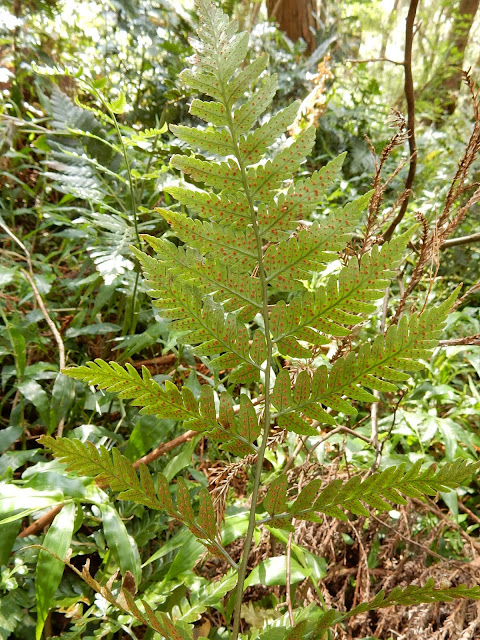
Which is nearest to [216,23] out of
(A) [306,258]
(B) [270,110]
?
(A) [306,258]

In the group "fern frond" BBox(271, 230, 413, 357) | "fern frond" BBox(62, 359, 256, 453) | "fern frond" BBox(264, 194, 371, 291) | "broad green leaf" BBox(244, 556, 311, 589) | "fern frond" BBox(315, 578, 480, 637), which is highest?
"fern frond" BBox(264, 194, 371, 291)

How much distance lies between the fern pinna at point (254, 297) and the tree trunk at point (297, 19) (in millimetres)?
4226

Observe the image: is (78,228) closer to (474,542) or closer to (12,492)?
(12,492)

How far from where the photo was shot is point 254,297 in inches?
19.0

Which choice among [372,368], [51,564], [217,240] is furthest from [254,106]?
[51,564]

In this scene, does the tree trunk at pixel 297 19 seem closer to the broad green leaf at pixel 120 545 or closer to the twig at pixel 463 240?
the twig at pixel 463 240

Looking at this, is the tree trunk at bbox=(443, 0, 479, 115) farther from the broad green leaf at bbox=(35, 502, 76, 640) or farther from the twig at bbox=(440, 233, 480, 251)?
the broad green leaf at bbox=(35, 502, 76, 640)

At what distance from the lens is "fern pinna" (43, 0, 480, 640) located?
1.42 ft

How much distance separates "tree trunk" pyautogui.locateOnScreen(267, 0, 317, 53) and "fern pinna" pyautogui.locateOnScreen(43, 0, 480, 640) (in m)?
4.23

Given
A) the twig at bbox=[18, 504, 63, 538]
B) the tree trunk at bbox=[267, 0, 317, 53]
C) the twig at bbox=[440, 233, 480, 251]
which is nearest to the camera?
the twig at bbox=[18, 504, 63, 538]

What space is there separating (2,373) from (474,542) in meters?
1.26

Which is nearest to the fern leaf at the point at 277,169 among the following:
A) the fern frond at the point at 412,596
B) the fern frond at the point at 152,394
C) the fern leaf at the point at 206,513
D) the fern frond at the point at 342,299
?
the fern frond at the point at 342,299

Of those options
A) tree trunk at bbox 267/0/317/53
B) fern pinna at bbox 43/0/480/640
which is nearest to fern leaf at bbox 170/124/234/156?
fern pinna at bbox 43/0/480/640

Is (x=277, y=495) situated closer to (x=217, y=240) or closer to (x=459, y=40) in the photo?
(x=217, y=240)
